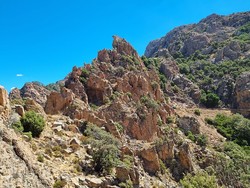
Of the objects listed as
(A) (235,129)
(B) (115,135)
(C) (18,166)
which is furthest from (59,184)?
(A) (235,129)

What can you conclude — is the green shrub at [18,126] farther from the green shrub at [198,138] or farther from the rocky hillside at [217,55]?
the rocky hillside at [217,55]

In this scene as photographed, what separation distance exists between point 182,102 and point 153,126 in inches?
1446

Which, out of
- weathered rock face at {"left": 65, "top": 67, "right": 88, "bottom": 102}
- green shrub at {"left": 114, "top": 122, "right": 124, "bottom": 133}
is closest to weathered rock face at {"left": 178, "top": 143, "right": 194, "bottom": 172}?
green shrub at {"left": 114, "top": 122, "right": 124, "bottom": 133}

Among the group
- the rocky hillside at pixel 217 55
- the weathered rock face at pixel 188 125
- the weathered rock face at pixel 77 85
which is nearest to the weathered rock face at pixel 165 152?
the weathered rock face at pixel 77 85

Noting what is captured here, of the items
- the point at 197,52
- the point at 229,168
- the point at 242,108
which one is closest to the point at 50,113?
the point at 229,168

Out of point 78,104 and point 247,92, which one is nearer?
point 78,104

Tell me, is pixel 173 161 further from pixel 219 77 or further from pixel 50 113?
pixel 219 77

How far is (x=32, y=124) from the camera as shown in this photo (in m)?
27.4

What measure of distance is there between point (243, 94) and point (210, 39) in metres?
64.1

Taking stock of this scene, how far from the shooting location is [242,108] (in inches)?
3287

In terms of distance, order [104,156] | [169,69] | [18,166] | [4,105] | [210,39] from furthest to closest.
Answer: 1. [210,39]
2. [169,69]
3. [104,156]
4. [4,105]
5. [18,166]

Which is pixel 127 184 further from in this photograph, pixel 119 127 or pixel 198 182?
pixel 119 127

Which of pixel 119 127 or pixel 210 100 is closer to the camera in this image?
pixel 119 127

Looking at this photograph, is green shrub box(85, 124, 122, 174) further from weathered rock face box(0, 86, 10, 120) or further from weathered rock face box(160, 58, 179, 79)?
weathered rock face box(160, 58, 179, 79)
